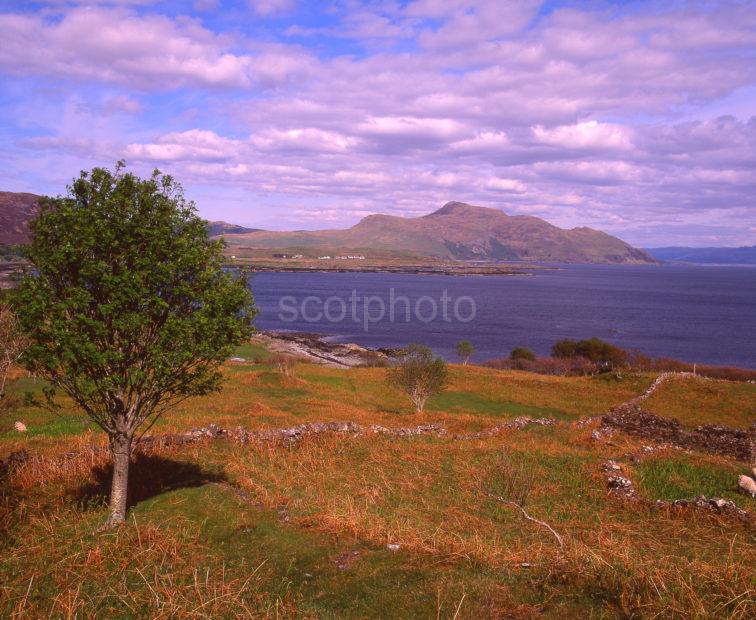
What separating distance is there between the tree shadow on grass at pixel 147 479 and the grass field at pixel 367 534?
0.10 m

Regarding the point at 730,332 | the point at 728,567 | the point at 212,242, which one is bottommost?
the point at 730,332

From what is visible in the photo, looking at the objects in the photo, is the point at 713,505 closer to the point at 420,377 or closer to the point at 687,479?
the point at 687,479

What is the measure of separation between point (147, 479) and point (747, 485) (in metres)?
21.9

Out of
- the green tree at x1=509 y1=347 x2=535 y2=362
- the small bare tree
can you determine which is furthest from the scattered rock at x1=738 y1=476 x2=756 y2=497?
the green tree at x1=509 y1=347 x2=535 y2=362

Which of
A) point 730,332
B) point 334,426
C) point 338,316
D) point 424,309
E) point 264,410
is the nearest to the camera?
point 334,426

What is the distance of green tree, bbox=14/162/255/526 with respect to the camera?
13234 mm

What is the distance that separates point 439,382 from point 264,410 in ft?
49.6

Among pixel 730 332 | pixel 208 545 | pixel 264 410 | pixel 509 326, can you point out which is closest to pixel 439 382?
pixel 264 410

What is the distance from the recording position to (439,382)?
150ft

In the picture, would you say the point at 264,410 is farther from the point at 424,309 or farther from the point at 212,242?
the point at 424,309

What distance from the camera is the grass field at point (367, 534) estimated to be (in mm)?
9906

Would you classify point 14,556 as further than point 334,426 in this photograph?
No

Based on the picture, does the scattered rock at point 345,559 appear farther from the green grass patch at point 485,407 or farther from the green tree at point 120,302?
the green grass patch at point 485,407

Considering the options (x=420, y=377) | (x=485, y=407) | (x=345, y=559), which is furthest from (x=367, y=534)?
(x=485, y=407)
